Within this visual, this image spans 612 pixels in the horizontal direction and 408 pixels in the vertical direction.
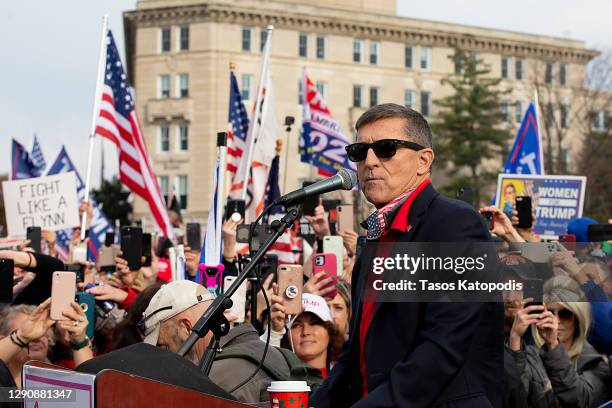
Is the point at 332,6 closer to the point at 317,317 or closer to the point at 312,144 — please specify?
the point at 312,144

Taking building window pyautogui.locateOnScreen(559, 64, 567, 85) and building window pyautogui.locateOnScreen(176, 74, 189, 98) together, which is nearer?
building window pyautogui.locateOnScreen(176, 74, 189, 98)

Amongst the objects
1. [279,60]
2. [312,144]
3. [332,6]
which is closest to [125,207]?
[279,60]

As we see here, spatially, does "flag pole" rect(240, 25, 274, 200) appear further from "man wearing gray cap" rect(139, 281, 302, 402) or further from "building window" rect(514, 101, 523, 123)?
"building window" rect(514, 101, 523, 123)

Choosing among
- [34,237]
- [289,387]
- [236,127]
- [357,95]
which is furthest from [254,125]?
[357,95]

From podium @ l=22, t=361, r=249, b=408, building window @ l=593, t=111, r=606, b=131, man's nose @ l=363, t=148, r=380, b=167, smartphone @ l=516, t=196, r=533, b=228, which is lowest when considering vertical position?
podium @ l=22, t=361, r=249, b=408

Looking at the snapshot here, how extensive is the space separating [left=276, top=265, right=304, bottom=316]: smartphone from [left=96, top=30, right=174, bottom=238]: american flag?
6.58 meters

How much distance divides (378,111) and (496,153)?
2581 inches

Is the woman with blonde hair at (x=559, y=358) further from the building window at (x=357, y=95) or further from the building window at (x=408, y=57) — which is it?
the building window at (x=408, y=57)

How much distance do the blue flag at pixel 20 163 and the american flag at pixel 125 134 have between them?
5364mm

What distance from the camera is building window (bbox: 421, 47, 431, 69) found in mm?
79562

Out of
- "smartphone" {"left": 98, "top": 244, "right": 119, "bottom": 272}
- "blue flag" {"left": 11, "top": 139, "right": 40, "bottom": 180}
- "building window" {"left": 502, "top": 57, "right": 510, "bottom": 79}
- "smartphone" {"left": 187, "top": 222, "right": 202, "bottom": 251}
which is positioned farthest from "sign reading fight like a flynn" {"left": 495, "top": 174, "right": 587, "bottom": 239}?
"building window" {"left": 502, "top": 57, "right": 510, "bottom": 79}

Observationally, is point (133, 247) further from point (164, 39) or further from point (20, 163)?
point (164, 39)

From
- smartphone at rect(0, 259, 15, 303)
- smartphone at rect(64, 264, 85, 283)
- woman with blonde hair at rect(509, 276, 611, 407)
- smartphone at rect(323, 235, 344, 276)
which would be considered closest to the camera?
woman with blonde hair at rect(509, 276, 611, 407)

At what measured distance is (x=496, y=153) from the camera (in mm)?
68562
